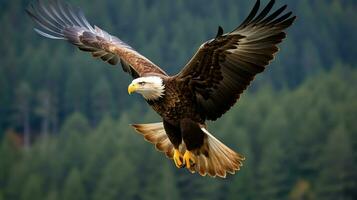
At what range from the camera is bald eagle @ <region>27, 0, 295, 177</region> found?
9180 mm

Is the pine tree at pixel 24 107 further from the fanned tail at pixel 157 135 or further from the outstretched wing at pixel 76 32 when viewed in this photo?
the fanned tail at pixel 157 135

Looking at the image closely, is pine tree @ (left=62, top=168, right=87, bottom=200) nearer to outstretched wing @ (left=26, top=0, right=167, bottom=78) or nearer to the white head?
outstretched wing @ (left=26, top=0, right=167, bottom=78)

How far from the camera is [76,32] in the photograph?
11586 mm

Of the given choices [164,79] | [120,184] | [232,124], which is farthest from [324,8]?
[164,79]

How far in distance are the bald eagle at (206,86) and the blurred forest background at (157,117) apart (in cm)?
3330

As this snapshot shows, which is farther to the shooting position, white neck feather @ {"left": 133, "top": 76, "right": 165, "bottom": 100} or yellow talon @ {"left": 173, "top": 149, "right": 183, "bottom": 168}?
yellow talon @ {"left": 173, "top": 149, "right": 183, "bottom": 168}

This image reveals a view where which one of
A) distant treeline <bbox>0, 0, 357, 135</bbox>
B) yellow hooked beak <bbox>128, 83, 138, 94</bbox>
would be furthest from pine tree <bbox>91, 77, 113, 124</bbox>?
yellow hooked beak <bbox>128, 83, 138, 94</bbox>

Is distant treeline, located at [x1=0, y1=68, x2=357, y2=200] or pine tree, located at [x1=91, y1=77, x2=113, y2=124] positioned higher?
pine tree, located at [x1=91, y1=77, x2=113, y2=124]

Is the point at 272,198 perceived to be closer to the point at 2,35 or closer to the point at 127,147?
the point at 127,147

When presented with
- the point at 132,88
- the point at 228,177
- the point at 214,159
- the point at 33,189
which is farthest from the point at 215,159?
the point at 33,189

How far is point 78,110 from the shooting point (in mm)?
65688

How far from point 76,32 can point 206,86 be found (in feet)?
8.53

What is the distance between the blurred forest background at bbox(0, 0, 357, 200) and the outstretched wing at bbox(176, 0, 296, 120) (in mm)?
33832

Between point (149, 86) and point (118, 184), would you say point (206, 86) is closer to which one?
point (149, 86)
